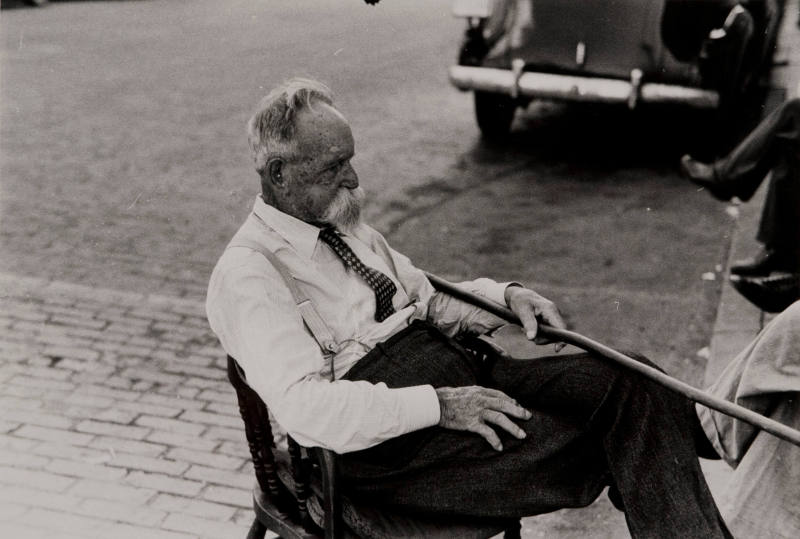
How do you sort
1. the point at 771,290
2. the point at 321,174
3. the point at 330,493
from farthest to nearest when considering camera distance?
the point at 771,290
the point at 321,174
the point at 330,493

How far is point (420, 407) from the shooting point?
7.45 ft

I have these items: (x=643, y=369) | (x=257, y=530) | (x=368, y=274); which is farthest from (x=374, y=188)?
(x=643, y=369)

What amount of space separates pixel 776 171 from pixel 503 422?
321 centimetres

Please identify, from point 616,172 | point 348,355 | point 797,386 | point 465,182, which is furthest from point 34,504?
point 616,172

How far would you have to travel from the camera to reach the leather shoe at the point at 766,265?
5.00m

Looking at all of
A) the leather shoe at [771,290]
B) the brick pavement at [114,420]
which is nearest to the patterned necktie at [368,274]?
the brick pavement at [114,420]

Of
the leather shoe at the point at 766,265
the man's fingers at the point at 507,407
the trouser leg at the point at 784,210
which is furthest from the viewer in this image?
the leather shoe at the point at 766,265

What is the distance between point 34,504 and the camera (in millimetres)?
3479

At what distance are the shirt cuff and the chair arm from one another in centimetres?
19

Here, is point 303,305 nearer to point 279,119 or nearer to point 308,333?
point 308,333

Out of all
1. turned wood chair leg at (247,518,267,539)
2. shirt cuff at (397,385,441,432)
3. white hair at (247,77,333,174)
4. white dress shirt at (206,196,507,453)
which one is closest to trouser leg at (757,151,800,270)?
white dress shirt at (206,196,507,453)

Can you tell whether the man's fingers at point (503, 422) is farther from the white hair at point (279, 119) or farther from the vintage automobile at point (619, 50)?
the vintage automobile at point (619, 50)

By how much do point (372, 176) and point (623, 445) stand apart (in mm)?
5411

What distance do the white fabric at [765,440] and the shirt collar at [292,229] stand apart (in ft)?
3.74
